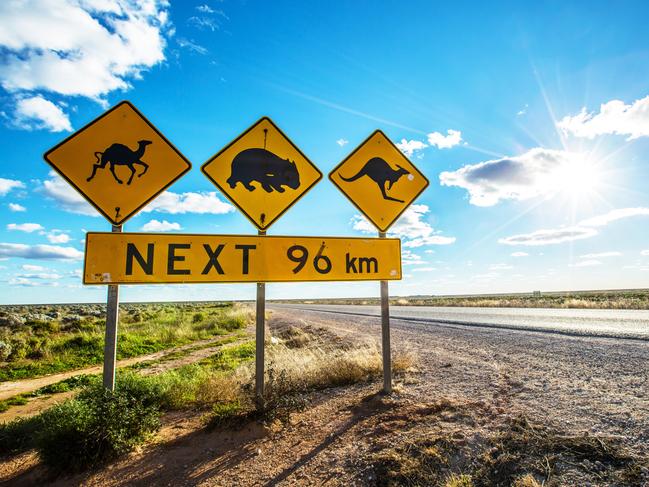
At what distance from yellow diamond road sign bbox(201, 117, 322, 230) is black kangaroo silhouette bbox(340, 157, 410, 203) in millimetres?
725

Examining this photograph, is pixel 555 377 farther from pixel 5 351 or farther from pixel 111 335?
pixel 5 351

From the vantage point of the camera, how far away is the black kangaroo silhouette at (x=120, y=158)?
164 inches

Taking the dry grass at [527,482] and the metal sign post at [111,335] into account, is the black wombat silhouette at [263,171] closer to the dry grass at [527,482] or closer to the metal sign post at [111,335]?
the metal sign post at [111,335]

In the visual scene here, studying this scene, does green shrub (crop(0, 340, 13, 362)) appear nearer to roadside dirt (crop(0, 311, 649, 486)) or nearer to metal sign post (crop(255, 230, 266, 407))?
roadside dirt (crop(0, 311, 649, 486))

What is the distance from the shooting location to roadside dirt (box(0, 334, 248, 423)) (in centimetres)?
702

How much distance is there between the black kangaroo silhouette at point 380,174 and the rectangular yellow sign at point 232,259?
865mm

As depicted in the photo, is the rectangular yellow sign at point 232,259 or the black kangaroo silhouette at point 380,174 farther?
the black kangaroo silhouette at point 380,174

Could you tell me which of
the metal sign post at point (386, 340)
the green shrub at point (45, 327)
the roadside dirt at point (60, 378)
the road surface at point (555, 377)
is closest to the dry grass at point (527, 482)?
the road surface at point (555, 377)

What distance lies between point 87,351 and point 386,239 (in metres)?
14.0

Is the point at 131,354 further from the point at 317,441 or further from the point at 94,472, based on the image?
the point at 317,441

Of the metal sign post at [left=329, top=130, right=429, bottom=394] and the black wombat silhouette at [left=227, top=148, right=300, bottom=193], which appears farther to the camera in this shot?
the metal sign post at [left=329, top=130, right=429, bottom=394]

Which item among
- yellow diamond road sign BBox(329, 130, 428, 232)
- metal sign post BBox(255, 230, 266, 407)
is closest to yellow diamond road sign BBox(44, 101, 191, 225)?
metal sign post BBox(255, 230, 266, 407)

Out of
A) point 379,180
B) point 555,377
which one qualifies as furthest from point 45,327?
point 555,377

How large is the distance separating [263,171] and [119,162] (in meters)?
1.74
